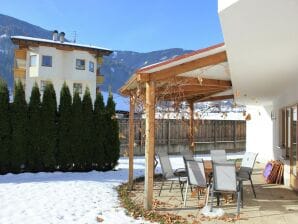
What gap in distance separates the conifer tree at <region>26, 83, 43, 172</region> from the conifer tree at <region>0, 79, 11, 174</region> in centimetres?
59

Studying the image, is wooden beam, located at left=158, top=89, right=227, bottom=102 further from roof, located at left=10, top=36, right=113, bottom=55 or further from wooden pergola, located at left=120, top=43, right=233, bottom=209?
roof, located at left=10, top=36, right=113, bottom=55

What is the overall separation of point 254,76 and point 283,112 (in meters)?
4.65

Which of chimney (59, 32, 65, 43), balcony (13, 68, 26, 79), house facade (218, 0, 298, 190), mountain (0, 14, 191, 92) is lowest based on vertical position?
house facade (218, 0, 298, 190)

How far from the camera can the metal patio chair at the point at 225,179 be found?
258 inches

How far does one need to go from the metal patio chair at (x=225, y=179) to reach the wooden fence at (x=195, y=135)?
1025 cm

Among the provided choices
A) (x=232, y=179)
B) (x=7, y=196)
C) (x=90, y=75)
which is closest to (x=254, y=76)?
(x=232, y=179)

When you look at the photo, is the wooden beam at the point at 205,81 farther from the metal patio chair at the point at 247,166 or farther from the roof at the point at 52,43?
the roof at the point at 52,43

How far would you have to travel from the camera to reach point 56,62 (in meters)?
34.6

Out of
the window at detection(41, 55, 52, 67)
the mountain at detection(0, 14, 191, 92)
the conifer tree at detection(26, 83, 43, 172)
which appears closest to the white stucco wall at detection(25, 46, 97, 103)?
the window at detection(41, 55, 52, 67)

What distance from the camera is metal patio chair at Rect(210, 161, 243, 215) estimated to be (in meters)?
6.55

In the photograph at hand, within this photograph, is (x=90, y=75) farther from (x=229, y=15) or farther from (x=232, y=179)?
(x=229, y=15)

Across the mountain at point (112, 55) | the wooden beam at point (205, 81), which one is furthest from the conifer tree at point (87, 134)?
the mountain at point (112, 55)

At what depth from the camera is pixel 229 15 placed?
347 centimetres

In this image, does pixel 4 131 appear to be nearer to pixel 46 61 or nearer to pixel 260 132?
pixel 260 132
